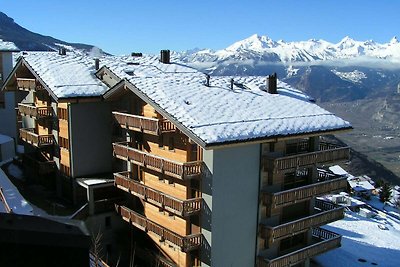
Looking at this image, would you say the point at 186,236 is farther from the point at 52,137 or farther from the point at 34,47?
the point at 34,47

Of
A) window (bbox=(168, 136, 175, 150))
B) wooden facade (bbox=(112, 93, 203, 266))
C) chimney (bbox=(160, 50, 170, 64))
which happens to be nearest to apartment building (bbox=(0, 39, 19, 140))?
chimney (bbox=(160, 50, 170, 64))

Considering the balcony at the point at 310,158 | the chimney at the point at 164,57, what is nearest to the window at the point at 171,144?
the balcony at the point at 310,158

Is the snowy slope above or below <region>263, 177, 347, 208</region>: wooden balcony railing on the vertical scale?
below

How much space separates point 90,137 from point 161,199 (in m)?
8.93

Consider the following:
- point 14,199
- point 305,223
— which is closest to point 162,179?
point 305,223

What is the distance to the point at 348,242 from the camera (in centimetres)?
3828

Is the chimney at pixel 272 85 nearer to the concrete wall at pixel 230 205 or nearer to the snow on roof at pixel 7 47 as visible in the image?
the concrete wall at pixel 230 205

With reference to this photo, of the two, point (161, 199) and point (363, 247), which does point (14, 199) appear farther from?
point (363, 247)

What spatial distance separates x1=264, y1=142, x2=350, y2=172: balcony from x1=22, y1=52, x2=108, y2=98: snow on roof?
12.1 metres

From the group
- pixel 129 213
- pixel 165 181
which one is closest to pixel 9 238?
pixel 165 181

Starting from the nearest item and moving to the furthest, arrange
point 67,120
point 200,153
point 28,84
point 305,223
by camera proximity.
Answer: point 200,153 → point 305,223 → point 67,120 → point 28,84

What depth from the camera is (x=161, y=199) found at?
2248 centimetres

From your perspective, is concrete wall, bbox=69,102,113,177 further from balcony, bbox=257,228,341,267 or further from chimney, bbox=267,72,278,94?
balcony, bbox=257,228,341,267

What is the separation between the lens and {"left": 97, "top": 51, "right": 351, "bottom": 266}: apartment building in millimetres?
21234
